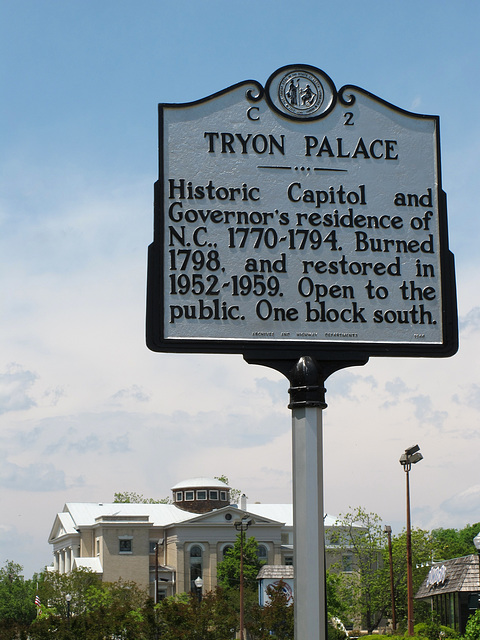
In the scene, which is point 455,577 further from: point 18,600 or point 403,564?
point 18,600

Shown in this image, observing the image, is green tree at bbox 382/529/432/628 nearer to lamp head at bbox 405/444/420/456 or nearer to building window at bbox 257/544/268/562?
building window at bbox 257/544/268/562

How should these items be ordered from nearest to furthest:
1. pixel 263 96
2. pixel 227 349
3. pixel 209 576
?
pixel 227 349 → pixel 263 96 → pixel 209 576

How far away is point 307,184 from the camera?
1120 cm

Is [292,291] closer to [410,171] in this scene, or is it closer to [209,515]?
[410,171]

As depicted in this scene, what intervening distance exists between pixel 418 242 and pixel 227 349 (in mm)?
2751

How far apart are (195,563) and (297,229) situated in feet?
283

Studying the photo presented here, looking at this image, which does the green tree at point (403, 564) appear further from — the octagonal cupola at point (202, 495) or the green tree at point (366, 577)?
the octagonal cupola at point (202, 495)

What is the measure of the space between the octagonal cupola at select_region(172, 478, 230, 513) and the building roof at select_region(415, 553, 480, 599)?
53.6m

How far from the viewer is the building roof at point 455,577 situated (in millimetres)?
42125

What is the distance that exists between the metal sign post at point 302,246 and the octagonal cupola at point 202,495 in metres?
92.3

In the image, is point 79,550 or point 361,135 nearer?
point 361,135

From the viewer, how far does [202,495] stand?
335 ft

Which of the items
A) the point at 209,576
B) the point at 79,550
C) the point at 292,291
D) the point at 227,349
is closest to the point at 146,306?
the point at 227,349

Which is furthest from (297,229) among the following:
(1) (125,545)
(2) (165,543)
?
(2) (165,543)
